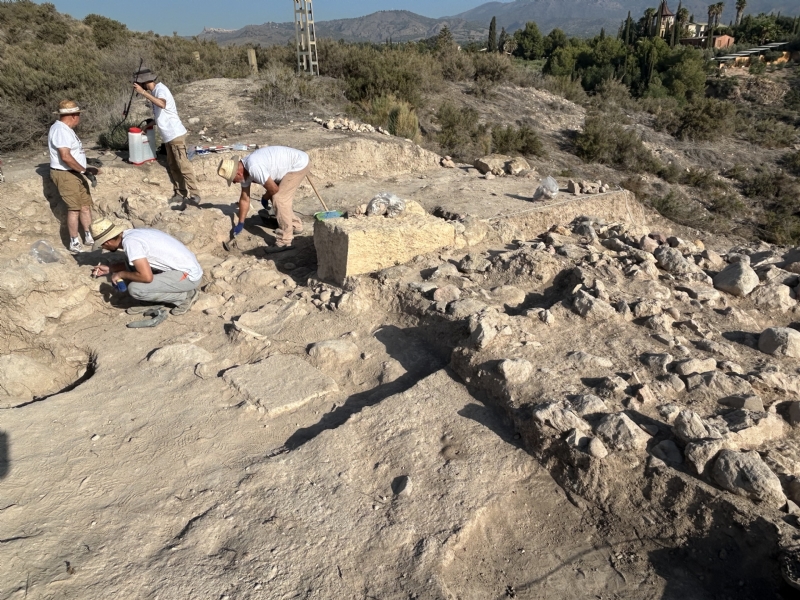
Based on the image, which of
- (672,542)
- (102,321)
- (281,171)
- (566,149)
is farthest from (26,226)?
(566,149)

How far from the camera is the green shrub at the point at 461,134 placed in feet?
35.0

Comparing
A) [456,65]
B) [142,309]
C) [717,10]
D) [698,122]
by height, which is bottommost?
[142,309]

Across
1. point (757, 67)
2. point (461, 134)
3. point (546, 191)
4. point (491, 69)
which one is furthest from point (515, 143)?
point (757, 67)

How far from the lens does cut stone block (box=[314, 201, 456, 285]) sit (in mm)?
4395

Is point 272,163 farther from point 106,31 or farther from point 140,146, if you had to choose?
point 106,31

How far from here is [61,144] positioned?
495 centimetres

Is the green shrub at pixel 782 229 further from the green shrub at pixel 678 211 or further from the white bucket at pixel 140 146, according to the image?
→ the white bucket at pixel 140 146

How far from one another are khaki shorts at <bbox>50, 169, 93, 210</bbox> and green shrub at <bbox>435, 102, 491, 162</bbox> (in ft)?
21.9

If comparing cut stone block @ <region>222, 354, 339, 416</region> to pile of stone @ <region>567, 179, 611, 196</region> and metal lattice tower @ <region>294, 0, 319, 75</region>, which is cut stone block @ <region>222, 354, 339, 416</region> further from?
metal lattice tower @ <region>294, 0, 319, 75</region>

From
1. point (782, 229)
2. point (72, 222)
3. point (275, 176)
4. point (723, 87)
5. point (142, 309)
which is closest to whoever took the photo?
point (142, 309)

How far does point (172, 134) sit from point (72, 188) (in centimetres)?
126

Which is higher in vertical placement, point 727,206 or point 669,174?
point 669,174

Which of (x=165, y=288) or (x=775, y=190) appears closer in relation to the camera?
(x=165, y=288)

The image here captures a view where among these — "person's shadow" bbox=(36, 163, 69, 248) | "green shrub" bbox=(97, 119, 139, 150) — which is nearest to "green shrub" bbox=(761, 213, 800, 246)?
"green shrub" bbox=(97, 119, 139, 150)
